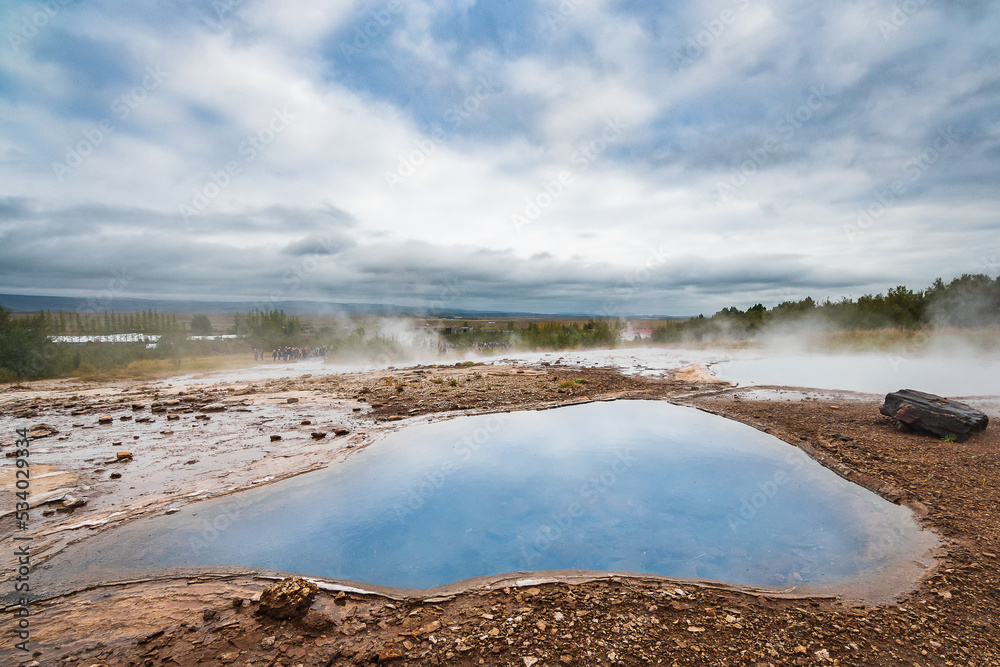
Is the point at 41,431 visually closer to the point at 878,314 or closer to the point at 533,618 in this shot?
the point at 533,618

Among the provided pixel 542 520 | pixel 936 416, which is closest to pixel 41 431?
pixel 542 520

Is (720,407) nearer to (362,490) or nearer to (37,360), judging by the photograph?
(362,490)

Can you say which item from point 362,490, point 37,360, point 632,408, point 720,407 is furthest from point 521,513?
point 37,360

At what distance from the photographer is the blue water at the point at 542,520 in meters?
5.09

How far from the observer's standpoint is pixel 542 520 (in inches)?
248

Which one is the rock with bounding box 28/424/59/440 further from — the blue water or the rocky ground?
the blue water

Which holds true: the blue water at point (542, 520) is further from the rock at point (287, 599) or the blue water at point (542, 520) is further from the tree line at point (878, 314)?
the tree line at point (878, 314)

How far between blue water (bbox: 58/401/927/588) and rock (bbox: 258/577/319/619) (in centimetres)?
87

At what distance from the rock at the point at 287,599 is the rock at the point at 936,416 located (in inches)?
501

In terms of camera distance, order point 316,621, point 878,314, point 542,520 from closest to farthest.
Answer: point 316,621 < point 542,520 < point 878,314

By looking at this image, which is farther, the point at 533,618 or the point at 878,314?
the point at 878,314

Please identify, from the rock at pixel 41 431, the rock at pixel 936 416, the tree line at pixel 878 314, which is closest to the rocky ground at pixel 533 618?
the rock at pixel 936 416

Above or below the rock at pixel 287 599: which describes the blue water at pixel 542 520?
below

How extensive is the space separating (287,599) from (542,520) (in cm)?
355
